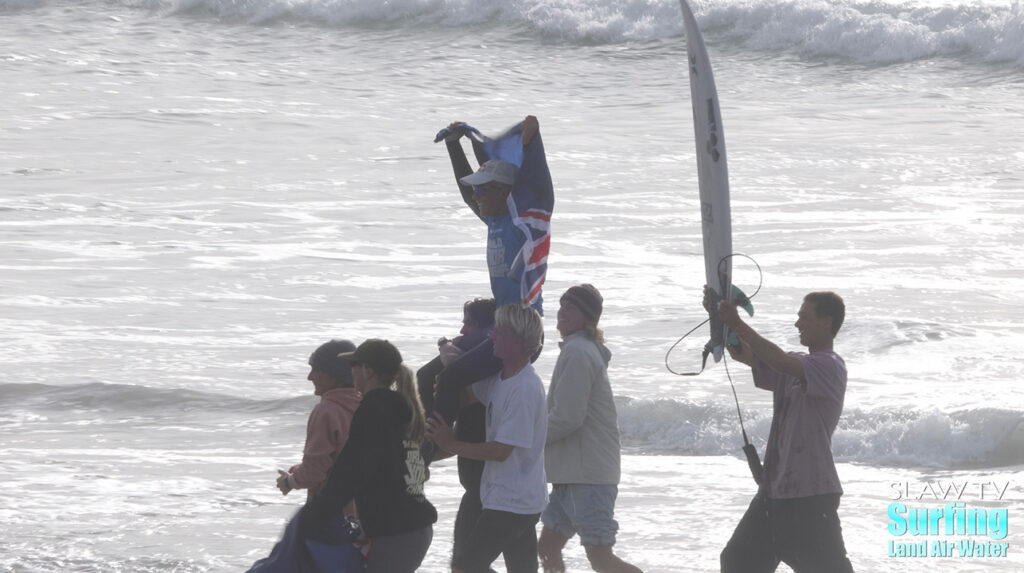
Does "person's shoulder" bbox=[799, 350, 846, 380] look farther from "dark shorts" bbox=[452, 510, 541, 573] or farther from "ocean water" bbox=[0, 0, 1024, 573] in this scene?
"ocean water" bbox=[0, 0, 1024, 573]

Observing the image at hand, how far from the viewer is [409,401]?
14.5ft

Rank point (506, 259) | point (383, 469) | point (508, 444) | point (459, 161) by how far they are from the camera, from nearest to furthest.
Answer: point (383, 469), point (508, 444), point (506, 259), point (459, 161)

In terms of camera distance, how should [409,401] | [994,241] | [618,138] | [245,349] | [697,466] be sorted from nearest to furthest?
[409,401]
[697,466]
[245,349]
[994,241]
[618,138]

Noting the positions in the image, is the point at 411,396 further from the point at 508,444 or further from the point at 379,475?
the point at 508,444

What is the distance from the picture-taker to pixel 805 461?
466 cm

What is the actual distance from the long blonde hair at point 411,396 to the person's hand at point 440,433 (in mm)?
289

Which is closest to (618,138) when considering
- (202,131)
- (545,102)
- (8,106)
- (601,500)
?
(545,102)

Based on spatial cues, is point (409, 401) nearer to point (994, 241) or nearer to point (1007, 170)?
point (994, 241)

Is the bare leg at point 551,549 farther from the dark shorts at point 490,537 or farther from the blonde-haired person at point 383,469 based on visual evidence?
the blonde-haired person at point 383,469

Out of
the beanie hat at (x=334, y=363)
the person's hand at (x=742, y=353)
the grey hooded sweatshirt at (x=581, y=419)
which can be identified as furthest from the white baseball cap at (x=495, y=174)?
the person's hand at (x=742, y=353)

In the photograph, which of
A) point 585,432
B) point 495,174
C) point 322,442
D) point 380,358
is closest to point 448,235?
point 495,174

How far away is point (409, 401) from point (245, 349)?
734 cm

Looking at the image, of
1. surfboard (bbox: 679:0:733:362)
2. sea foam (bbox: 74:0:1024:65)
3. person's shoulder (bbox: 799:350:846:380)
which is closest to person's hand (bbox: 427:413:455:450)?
surfboard (bbox: 679:0:733:362)

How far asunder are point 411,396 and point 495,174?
121 cm
